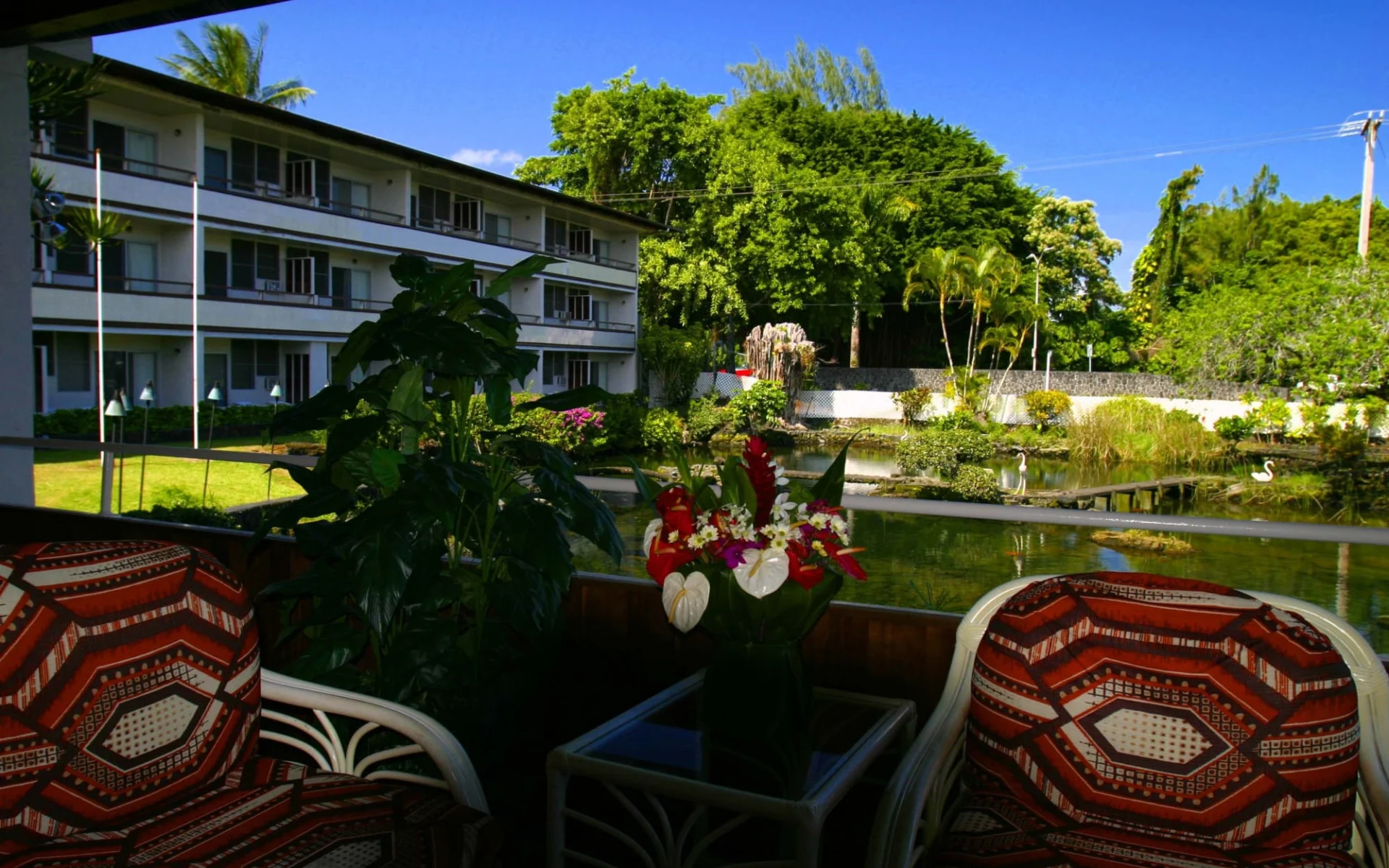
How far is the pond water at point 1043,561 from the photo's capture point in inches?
396

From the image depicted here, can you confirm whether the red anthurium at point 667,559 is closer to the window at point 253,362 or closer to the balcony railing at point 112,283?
the balcony railing at point 112,283

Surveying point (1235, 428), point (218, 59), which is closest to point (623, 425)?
point (1235, 428)

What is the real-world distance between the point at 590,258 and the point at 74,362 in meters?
13.4

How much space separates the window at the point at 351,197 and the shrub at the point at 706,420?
29.2 ft

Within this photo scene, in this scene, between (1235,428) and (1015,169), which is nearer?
(1235,428)

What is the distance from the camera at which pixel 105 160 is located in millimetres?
16859

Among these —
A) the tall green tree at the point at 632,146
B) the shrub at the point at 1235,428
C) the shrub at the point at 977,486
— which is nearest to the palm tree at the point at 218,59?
the tall green tree at the point at 632,146

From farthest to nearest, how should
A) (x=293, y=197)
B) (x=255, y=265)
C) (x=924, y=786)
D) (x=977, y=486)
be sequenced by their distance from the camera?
(x=293, y=197)
(x=255, y=265)
(x=977, y=486)
(x=924, y=786)

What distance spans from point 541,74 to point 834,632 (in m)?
40.7

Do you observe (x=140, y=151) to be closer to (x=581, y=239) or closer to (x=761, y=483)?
(x=581, y=239)

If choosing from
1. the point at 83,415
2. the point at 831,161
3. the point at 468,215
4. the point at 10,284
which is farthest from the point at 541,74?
the point at 10,284

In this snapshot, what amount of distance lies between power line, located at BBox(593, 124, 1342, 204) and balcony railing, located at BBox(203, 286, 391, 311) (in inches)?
429

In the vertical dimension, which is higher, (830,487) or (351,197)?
(351,197)

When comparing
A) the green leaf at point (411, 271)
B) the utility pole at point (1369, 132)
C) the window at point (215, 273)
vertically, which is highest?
the utility pole at point (1369, 132)
